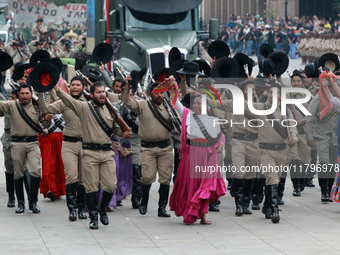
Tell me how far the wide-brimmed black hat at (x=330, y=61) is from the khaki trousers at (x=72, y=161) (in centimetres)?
511

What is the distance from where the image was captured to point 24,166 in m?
9.66

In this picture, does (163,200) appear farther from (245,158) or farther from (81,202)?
(245,158)

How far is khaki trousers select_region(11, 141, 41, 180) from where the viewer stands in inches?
376

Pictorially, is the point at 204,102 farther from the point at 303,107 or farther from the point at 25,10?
the point at 25,10

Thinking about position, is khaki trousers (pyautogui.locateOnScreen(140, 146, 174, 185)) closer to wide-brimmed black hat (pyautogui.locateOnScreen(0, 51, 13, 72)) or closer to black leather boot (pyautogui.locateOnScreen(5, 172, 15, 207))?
black leather boot (pyautogui.locateOnScreen(5, 172, 15, 207))

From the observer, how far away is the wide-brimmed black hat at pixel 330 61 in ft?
40.1

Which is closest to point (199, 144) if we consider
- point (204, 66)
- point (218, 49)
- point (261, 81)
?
point (261, 81)

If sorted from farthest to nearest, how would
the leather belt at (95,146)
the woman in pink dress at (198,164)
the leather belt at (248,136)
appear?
the leather belt at (248,136) → the woman in pink dress at (198,164) → the leather belt at (95,146)

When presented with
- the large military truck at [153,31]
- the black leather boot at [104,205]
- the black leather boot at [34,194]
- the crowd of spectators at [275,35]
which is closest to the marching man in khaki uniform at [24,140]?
the black leather boot at [34,194]

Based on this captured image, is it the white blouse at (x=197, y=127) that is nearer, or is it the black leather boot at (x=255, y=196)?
the white blouse at (x=197, y=127)

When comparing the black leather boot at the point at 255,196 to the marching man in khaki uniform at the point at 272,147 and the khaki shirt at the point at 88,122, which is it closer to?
the marching man in khaki uniform at the point at 272,147

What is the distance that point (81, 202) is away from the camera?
30.8ft

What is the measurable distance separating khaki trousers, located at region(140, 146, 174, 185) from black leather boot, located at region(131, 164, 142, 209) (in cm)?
70

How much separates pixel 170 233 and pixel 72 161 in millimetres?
1802
